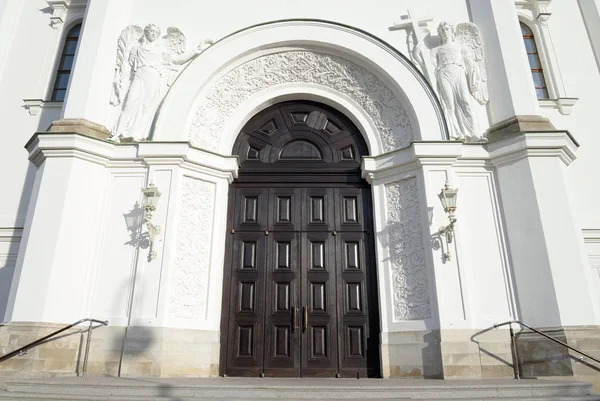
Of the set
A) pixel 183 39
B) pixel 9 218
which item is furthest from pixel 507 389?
pixel 9 218

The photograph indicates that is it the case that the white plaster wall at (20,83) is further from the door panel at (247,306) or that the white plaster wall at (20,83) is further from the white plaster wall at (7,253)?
the door panel at (247,306)

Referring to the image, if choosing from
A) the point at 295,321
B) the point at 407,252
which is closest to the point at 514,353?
the point at 407,252

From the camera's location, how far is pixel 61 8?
1093 cm

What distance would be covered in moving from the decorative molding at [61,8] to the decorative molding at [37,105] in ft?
7.25

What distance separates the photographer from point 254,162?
951 centimetres

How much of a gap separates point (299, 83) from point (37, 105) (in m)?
6.02

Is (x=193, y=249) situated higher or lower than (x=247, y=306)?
higher

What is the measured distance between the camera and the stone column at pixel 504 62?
8426 mm

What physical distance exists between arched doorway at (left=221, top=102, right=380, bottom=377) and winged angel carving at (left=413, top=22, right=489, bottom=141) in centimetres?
197

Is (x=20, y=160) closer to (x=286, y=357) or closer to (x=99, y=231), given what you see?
(x=99, y=231)

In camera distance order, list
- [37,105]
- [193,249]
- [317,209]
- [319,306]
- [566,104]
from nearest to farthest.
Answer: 1. [193,249]
2. [319,306]
3. [317,209]
4. [566,104]
5. [37,105]

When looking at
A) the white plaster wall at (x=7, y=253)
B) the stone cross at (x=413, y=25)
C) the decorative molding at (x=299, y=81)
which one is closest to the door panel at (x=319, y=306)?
the decorative molding at (x=299, y=81)

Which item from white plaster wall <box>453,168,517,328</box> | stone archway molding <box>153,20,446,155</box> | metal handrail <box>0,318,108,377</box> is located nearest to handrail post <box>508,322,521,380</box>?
white plaster wall <box>453,168,517,328</box>

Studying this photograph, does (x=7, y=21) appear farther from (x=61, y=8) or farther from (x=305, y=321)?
(x=305, y=321)
